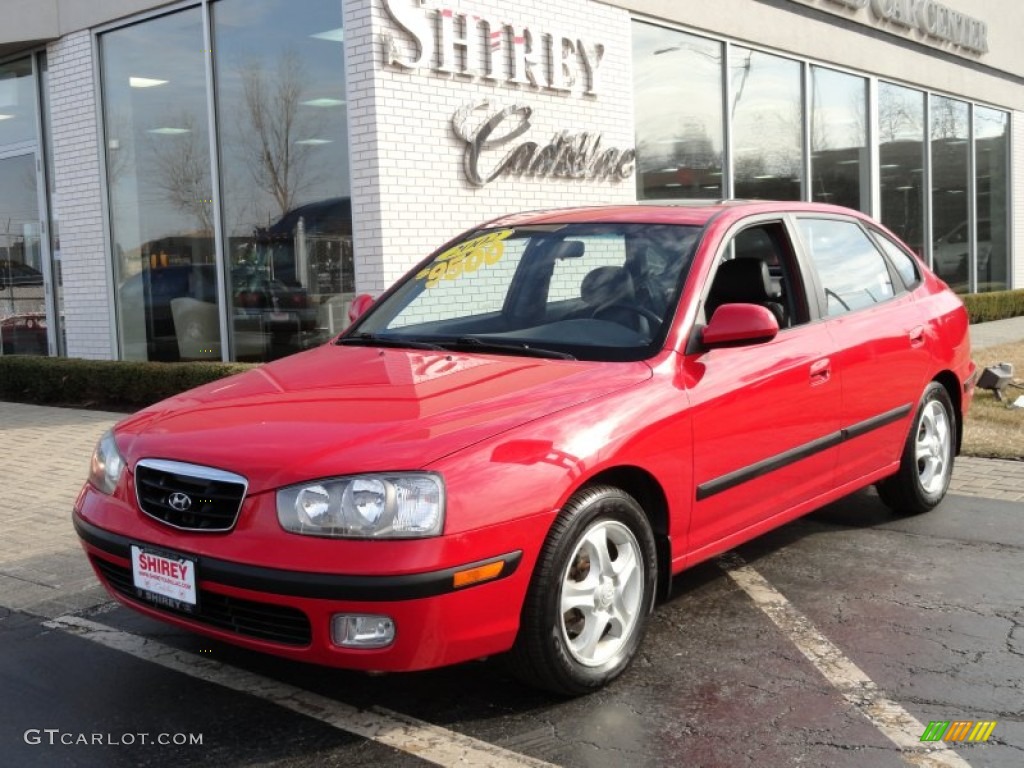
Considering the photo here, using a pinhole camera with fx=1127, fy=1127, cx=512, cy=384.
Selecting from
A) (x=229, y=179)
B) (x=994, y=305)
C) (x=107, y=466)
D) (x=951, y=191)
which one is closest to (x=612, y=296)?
(x=107, y=466)

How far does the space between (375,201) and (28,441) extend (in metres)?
3.35

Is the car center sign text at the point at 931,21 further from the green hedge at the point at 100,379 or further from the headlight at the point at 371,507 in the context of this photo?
the headlight at the point at 371,507

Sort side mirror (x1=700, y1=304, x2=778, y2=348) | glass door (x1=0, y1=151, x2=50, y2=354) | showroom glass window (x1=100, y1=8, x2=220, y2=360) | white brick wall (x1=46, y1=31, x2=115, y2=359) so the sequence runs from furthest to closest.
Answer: glass door (x1=0, y1=151, x2=50, y2=354)
white brick wall (x1=46, y1=31, x2=115, y2=359)
showroom glass window (x1=100, y1=8, x2=220, y2=360)
side mirror (x1=700, y1=304, x2=778, y2=348)

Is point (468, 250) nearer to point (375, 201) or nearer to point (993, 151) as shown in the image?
point (375, 201)

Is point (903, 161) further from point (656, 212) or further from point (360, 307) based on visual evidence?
point (360, 307)

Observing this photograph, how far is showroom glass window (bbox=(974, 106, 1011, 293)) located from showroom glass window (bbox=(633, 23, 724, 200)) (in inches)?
352

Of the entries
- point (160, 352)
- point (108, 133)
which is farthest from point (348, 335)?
point (108, 133)

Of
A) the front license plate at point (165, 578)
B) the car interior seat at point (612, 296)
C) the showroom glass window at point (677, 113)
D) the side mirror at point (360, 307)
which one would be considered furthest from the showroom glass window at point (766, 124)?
the front license plate at point (165, 578)

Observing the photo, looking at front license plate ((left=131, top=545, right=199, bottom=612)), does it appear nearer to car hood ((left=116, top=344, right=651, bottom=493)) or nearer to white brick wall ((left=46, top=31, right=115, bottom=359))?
car hood ((left=116, top=344, right=651, bottom=493))

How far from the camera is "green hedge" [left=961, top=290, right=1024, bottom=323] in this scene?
18250mm

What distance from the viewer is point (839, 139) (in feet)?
52.3

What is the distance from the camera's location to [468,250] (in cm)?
508

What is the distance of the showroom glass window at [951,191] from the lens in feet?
61.6

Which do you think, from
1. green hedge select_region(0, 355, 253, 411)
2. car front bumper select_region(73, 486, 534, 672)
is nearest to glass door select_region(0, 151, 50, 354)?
green hedge select_region(0, 355, 253, 411)
